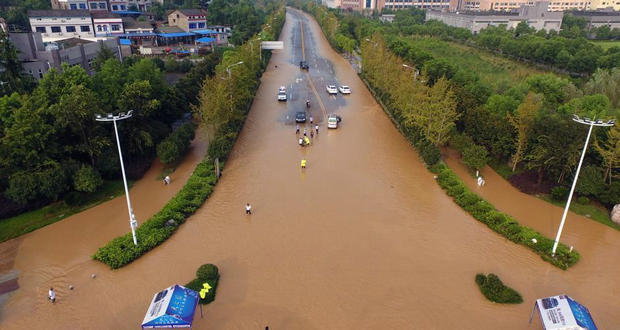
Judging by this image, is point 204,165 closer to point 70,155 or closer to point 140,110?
point 140,110

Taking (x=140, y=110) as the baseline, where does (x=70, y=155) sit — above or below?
below

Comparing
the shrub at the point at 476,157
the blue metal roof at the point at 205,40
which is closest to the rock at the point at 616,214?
the shrub at the point at 476,157

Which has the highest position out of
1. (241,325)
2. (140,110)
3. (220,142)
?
(140,110)

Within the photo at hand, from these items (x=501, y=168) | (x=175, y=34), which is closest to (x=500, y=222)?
(x=501, y=168)

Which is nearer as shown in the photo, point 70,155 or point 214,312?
point 214,312

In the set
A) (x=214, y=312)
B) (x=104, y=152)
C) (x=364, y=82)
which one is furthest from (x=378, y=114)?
(x=214, y=312)

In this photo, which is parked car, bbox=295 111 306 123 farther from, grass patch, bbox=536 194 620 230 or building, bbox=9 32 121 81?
building, bbox=9 32 121 81

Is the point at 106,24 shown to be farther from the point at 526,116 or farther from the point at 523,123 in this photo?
the point at 526,116

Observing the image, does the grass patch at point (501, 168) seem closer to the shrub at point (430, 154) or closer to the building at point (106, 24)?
the shrub at point (430, 154)
